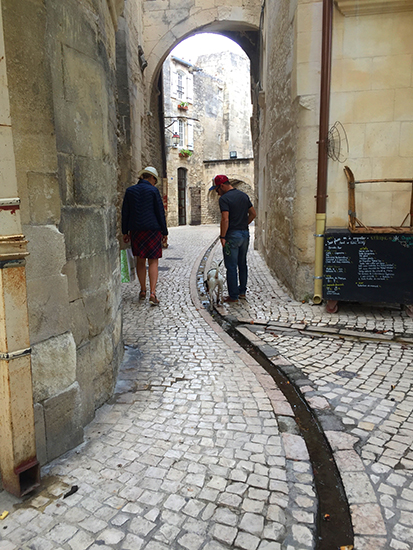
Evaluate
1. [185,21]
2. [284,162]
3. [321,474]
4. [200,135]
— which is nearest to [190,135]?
[200,135]

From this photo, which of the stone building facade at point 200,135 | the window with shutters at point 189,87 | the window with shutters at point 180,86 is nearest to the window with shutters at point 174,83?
the stone building facade at point 200,135

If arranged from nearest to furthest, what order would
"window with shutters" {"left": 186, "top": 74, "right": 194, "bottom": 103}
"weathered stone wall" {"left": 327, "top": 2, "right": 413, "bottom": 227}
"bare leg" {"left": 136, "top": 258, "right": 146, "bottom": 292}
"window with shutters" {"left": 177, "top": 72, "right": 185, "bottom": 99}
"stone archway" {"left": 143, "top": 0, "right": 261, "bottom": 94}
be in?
"weathered stone wall" {"left": 327, "top": 2, "right": 413, "bottom": 227} → "bare leg" {"left": 136, "top": 258, "right": 146, "bottom": 292} → "stone archway" {"left": 143, "top": 0, "right": 261, "bottom": 94} → "window with shutters" {"left": 177, "top": 72, "right": 185, "bottom": 99} → "window with shutters" {"left": 186, "top": 74, "right": 194, "bottom": 103}

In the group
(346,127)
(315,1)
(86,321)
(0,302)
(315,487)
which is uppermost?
(315,1)

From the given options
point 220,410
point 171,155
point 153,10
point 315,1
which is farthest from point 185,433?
point 171,155

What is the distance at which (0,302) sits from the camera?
5.87 ft

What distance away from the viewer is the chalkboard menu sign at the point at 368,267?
4.92 metres

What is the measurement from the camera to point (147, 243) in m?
5.70

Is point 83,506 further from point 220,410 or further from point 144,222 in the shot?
point 144,222

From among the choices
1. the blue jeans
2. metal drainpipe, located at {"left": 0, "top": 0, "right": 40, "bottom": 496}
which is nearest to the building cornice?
the blue jeans

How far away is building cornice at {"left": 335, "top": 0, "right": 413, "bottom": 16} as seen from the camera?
4.88 metres

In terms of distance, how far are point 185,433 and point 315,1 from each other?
17.7 feet

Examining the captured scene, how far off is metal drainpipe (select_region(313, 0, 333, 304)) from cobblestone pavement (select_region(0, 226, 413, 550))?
1.33 meters

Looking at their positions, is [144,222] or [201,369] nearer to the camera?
[201,369]

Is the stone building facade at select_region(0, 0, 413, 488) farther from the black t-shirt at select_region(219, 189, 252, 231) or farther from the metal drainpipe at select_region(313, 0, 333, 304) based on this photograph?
the black t-shirt at select_region(219, 189, 252, 231)
